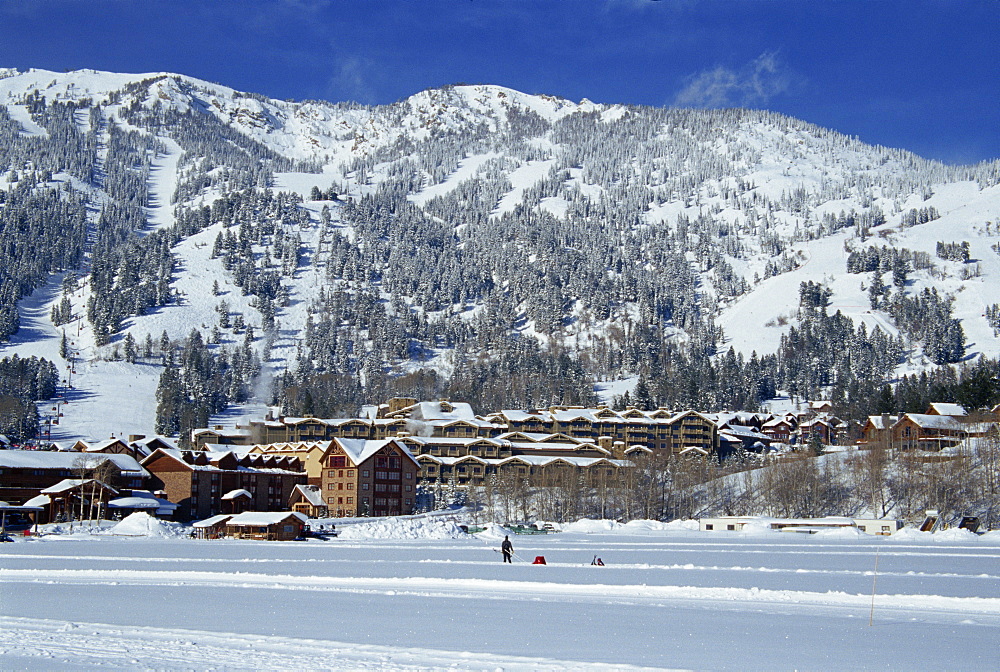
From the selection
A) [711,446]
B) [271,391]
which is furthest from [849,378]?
[271,391]

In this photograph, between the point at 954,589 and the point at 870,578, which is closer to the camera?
the point at 954,589

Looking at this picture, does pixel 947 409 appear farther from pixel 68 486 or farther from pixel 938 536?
pixel 68 486

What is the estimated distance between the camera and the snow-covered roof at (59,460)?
95.8 metres

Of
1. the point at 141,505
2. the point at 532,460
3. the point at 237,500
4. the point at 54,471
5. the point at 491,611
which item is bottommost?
the point at 237,500

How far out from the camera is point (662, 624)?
973 inches

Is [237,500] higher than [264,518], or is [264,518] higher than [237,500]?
[264,518]

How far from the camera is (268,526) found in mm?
75625

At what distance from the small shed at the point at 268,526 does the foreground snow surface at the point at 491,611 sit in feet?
73.3

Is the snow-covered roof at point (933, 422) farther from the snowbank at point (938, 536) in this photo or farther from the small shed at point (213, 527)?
the small shed at point (213, 527)

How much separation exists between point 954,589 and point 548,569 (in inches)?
622

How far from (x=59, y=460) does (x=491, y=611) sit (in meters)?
84.5

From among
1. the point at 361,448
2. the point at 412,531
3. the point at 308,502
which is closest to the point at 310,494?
the point at 308,502

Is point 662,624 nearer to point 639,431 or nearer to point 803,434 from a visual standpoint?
point 639,431

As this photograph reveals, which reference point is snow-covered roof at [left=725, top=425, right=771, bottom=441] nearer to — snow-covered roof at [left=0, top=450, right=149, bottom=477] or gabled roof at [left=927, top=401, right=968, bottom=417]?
gabled roof at [left=927, top=401, right=968, bottom=417]
